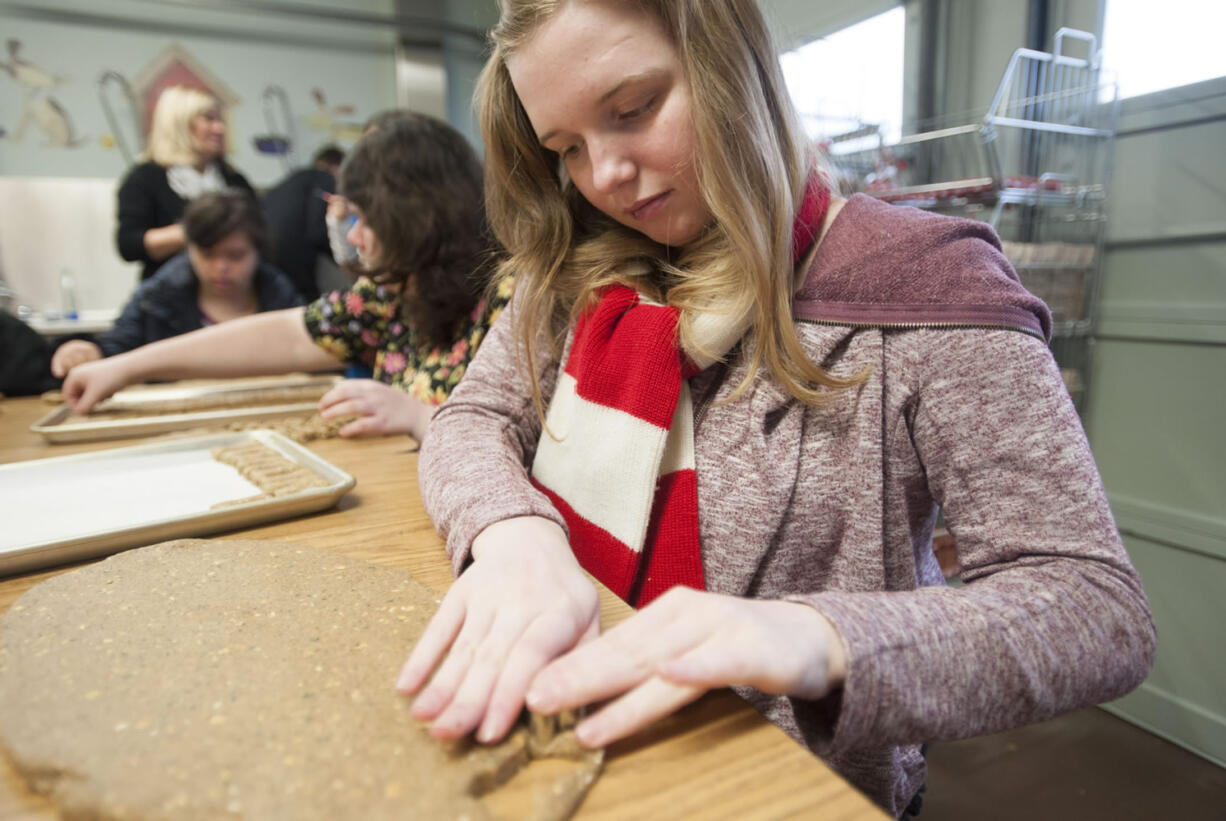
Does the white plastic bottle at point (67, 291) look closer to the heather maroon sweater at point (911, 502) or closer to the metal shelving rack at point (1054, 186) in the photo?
the metal shelving rack at point (1054, 186)

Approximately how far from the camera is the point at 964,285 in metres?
0.60

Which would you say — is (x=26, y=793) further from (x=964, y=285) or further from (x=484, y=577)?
(x=964, y=285)

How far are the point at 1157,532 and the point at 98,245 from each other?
461 centimetres

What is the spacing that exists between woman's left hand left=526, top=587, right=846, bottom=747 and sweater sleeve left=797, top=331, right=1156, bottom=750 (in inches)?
1.1

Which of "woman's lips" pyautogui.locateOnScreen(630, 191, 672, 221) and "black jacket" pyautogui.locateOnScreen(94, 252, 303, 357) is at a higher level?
"woman's lips" pyautogui.locateOnScreen(630, 191, 672, 221)

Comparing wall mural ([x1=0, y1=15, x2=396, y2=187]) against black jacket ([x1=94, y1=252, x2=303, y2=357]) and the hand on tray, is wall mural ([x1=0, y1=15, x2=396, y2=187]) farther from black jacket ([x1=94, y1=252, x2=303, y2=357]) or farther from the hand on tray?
the hand on tray

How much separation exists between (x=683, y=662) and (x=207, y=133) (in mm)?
3425

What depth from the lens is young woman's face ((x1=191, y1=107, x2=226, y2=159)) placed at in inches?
118

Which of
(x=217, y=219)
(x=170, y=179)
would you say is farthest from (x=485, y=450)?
(x=170, y=179)

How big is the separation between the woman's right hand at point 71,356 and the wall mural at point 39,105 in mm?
2528

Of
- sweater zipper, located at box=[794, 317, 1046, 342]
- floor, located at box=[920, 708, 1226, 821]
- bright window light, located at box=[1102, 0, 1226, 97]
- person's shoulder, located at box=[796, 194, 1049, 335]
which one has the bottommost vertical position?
floor, located at box=[920, 708, 1226, 821]

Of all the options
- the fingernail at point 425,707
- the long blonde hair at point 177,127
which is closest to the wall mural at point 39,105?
the long blonde hair at point 177,127

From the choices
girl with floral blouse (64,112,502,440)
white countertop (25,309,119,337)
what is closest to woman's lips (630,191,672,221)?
girl with floral blouse (64,112,502,440)

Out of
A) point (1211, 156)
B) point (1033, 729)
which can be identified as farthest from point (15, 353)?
point (1211, 156)
